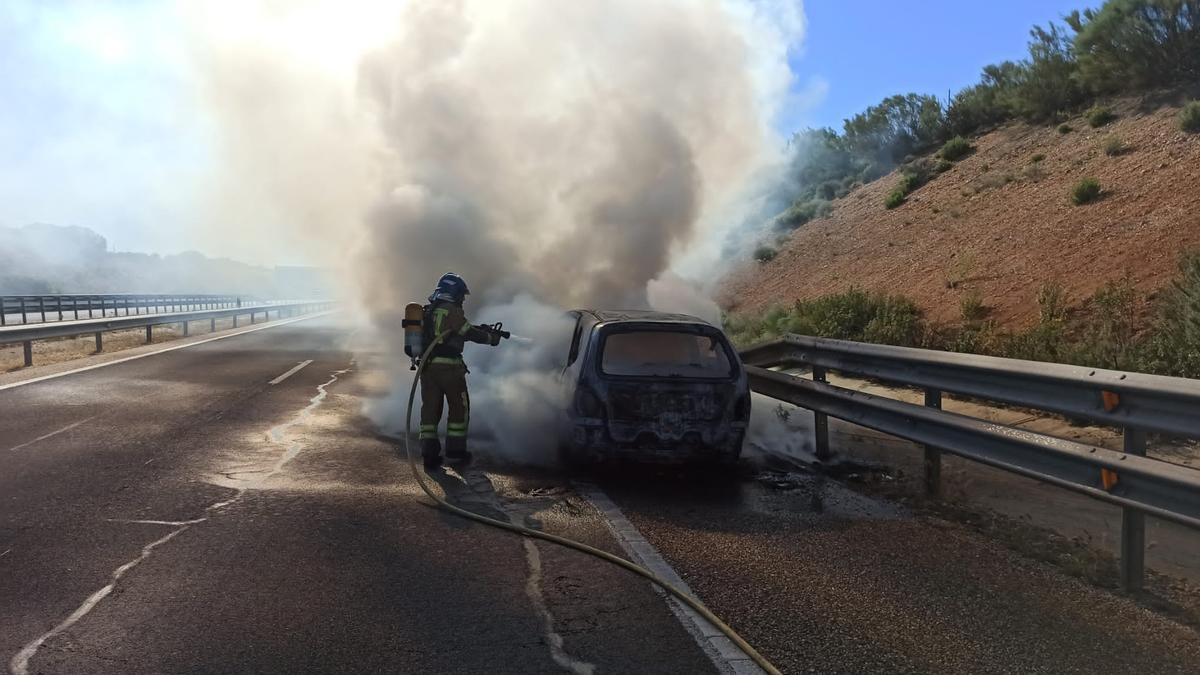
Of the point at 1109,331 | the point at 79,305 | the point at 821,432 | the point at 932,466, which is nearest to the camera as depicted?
the point at 932,466

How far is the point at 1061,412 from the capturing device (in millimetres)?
5117

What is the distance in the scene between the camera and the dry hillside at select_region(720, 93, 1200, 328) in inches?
615

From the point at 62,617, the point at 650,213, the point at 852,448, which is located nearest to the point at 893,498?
the point at 852,448

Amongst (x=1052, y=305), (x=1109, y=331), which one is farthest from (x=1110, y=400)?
(x=1052, y=305)

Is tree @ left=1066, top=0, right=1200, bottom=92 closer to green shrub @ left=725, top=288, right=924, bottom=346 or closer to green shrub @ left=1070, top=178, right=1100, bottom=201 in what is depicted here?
green shrub @ left=1070, top=178, right=1100, bottom=201

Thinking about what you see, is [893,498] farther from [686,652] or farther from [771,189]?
[771,189]

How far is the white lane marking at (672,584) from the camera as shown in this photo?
3.71 metres

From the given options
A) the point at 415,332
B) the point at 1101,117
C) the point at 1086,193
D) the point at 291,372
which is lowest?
the point at 291,372

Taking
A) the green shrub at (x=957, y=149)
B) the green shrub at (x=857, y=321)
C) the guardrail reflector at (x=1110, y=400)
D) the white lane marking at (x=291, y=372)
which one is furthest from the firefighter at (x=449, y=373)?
the green shrub at (x=957, y=149)

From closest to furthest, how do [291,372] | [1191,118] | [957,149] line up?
[291,372], [1191,118], [957,149]

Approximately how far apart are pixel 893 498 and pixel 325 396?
7919 mm

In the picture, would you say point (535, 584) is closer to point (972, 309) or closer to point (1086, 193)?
point (972, 309)

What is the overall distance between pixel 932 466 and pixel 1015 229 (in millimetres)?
15643

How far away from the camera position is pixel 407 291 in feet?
58.2
